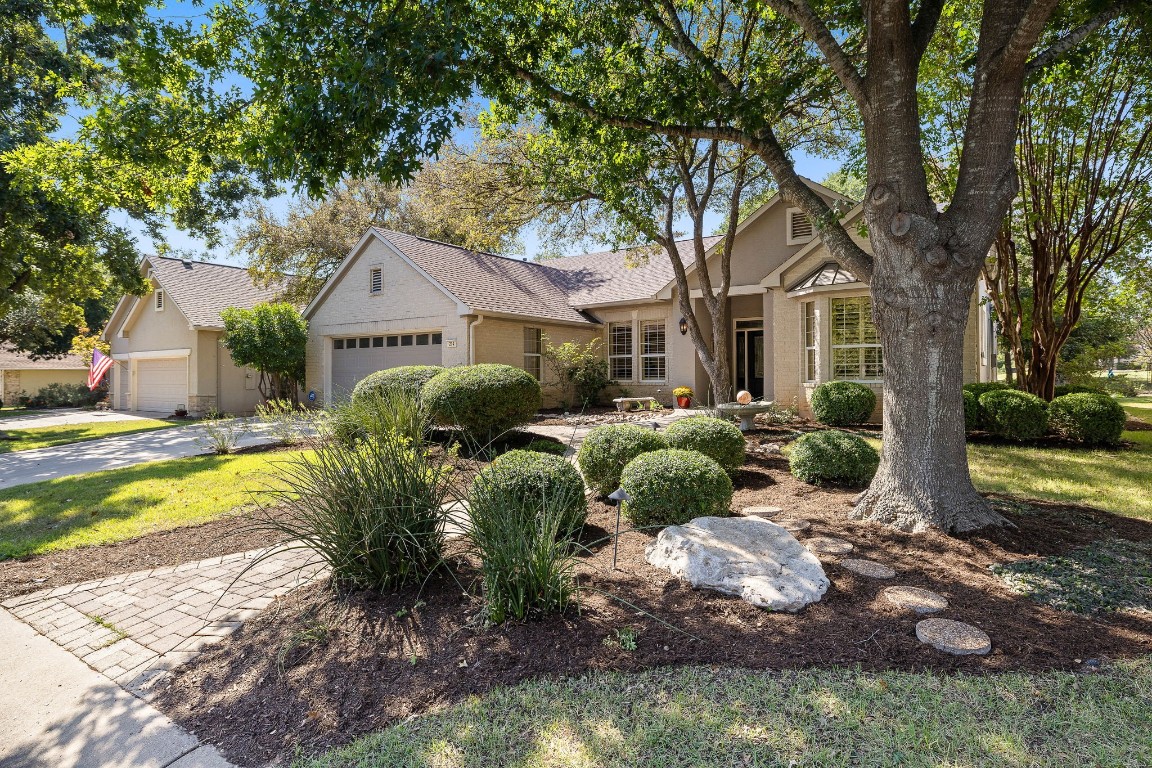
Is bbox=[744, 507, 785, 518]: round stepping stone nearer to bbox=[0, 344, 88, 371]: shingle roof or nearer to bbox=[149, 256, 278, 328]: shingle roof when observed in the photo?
bbox=[149, 256, 278, 328]: shingle roof

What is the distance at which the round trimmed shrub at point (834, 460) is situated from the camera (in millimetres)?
6508

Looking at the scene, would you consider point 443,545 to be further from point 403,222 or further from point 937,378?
point 403,222

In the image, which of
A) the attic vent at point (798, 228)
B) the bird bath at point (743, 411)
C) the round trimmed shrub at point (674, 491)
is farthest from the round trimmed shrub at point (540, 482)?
the attic vent at point (798, 228)

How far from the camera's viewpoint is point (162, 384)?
68.6 ft

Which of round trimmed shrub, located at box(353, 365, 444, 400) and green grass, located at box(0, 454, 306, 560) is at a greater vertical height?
round trimmed shrub, located at box(353, 365, 444, 400)

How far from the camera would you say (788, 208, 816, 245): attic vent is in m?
14.5

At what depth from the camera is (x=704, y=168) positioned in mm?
12844

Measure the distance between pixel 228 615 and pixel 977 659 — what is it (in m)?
4.50

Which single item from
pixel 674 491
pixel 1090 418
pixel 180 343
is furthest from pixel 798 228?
pixel 180 343

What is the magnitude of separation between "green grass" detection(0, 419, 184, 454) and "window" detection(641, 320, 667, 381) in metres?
13.6

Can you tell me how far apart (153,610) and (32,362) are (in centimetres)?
3709

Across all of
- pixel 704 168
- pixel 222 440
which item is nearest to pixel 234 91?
pixel 222 440

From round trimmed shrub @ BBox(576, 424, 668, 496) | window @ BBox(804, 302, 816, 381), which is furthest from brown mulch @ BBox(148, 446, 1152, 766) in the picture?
window @ BBox(804, 302, 816, 381)

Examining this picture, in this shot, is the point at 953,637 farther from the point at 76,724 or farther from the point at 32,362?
the point at 32,362
